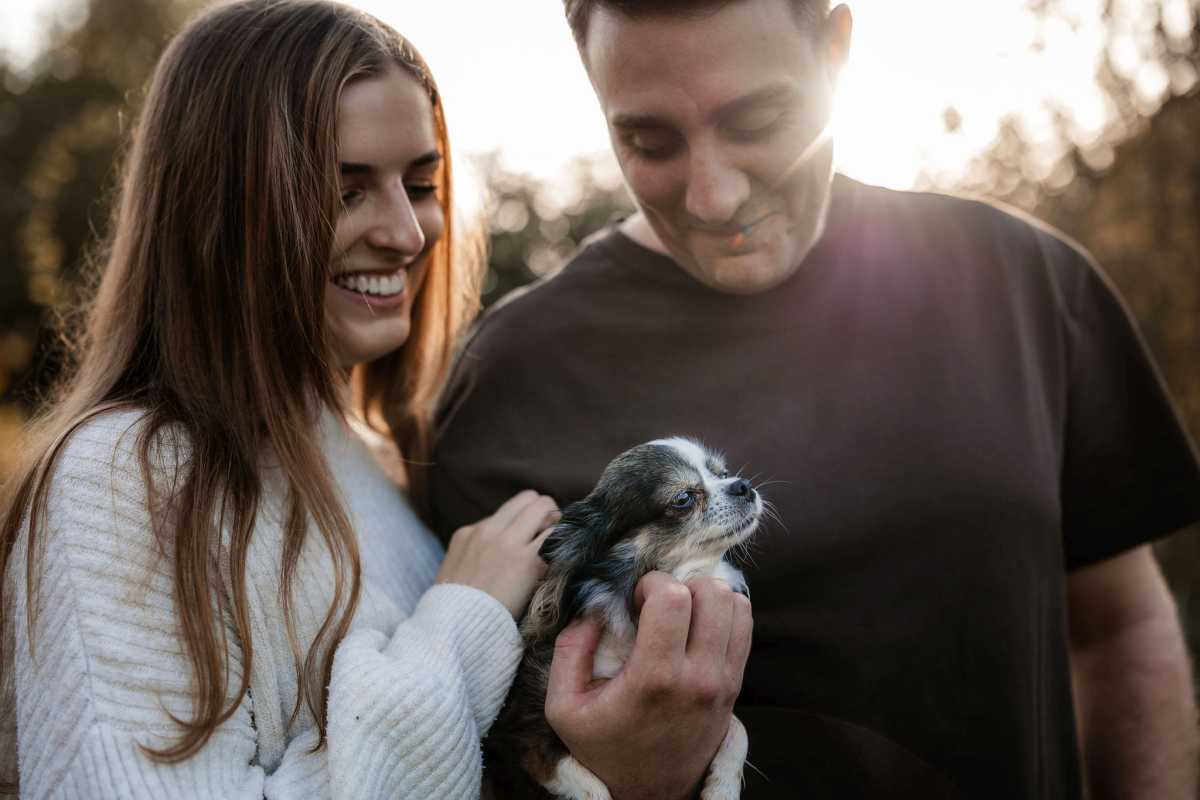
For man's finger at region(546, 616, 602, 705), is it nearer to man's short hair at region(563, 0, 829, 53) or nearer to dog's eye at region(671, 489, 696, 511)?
dog's eye at region(671, 489, 696, 511)

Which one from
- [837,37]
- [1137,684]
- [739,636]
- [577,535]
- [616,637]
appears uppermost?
[837,37]

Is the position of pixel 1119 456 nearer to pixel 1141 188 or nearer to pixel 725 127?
pixel 725 127

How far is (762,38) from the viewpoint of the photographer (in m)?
2.08

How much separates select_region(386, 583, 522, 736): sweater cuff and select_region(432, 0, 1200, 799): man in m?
0.16

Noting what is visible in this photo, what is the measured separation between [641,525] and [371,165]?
112 centimetres

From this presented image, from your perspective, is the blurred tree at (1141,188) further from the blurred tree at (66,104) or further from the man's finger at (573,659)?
the blurred tree at (66,104)

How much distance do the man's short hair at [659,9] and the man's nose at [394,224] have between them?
613mm

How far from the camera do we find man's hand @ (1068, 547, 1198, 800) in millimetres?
2436

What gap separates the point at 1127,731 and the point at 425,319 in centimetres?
231

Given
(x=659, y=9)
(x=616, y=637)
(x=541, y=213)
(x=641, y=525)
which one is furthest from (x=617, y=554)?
(x=541, y=213)

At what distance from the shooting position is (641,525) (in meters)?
2.32

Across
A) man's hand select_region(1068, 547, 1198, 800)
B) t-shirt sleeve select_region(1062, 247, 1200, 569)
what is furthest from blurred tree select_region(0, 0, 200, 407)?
man's hand select_region(1068, 547, 1198, 800)

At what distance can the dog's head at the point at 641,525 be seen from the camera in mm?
2189

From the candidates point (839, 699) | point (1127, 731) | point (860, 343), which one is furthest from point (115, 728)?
point (1127, 731)
